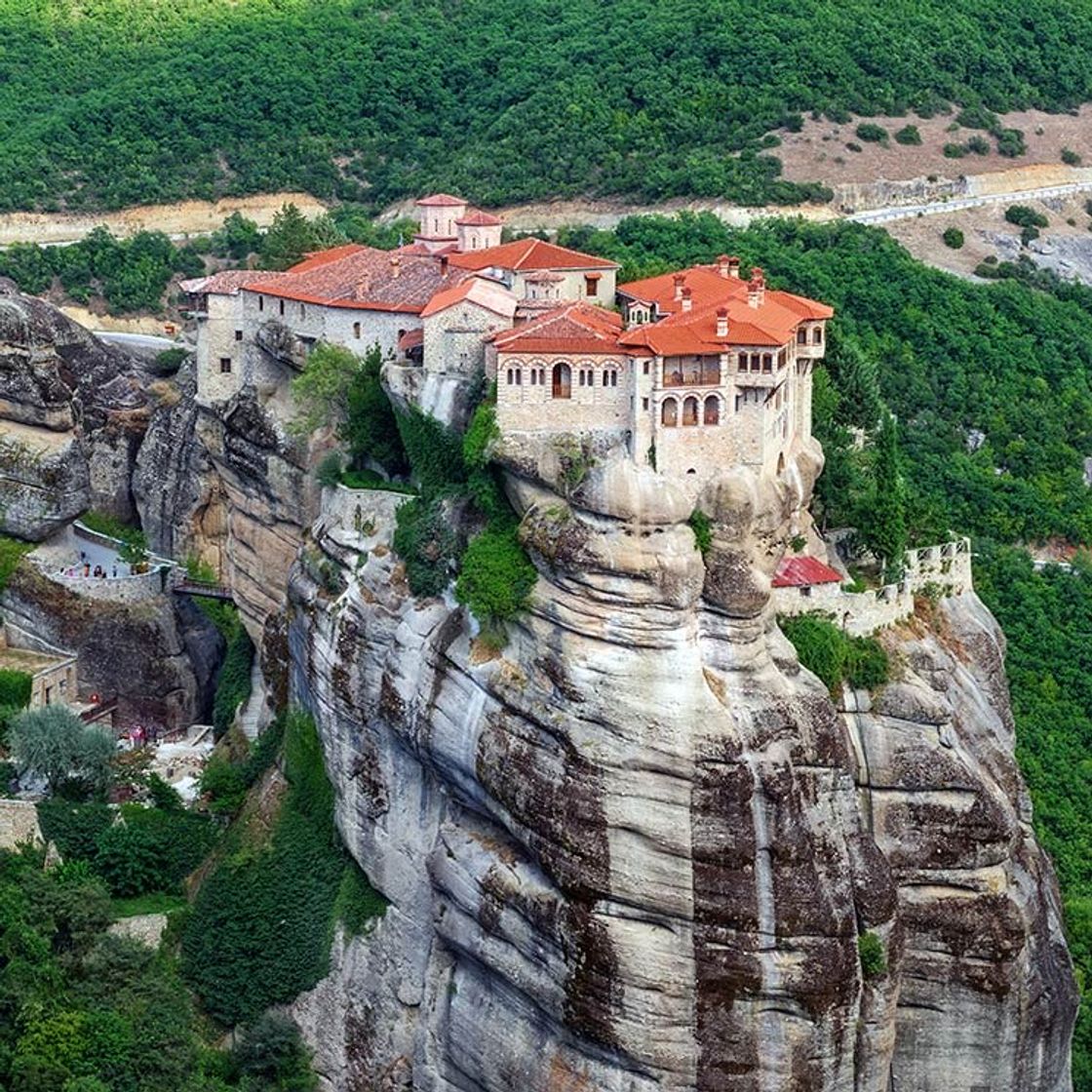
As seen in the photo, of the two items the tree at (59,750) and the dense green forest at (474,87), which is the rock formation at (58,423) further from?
the dense green forest at (474,87)

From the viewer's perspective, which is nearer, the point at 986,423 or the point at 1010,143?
the point at 986,423

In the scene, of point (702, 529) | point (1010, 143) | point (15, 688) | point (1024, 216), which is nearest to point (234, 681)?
point (15, 688)

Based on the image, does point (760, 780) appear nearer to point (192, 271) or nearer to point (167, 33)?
point (192, 271)

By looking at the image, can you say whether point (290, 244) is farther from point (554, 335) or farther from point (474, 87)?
point (474, 87)

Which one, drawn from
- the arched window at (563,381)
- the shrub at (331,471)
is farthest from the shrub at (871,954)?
the shrub at (331,471)

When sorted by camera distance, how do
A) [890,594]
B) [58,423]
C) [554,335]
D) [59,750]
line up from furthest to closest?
[58,423], [59,750], [890,594], [554,335]

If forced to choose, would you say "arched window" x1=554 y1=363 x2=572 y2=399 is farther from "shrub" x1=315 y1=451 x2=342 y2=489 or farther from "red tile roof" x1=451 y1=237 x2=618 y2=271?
"shrub" x1=315 y1=451 x2=342 y2=489
